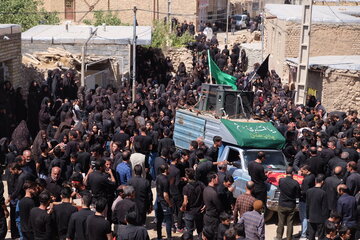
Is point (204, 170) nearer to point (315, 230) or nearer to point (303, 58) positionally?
point (315, 230)

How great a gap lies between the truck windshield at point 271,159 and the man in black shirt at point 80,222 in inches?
202

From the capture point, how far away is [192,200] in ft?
42.7

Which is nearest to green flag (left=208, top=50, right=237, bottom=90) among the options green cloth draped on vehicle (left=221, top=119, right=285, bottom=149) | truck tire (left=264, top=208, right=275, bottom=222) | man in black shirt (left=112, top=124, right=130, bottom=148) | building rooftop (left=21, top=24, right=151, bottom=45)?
green cloth draped on vehicle (left=221, top=119, right=285, bottom=149)

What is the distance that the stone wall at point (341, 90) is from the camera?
25.8 metres

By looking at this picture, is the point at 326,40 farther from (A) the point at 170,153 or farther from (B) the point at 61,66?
(A) the point at 170,153

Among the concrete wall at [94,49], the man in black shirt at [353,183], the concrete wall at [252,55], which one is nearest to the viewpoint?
the man in black shirt at [353,183]

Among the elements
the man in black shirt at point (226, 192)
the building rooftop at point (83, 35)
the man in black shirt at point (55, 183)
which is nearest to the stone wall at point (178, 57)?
the building rooftop at point (83, 35)

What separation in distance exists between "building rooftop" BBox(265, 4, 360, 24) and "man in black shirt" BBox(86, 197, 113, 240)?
2193 centimetres

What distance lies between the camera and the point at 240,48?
4056 cm

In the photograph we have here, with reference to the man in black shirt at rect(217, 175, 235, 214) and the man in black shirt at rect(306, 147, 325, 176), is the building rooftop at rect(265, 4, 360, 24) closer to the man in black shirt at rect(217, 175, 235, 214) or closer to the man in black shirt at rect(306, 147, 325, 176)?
the man in black shirt at rect(306, 147, 325, 176)

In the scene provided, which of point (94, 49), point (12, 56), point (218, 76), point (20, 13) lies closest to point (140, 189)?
point (218, 76)

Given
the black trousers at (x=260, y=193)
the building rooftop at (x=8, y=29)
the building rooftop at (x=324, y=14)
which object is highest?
the building rooftop at (x=324, y=14)

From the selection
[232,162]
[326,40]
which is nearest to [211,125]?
[232,162]

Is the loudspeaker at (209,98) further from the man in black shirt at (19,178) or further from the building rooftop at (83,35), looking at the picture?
the building rooftop at (83,35)
